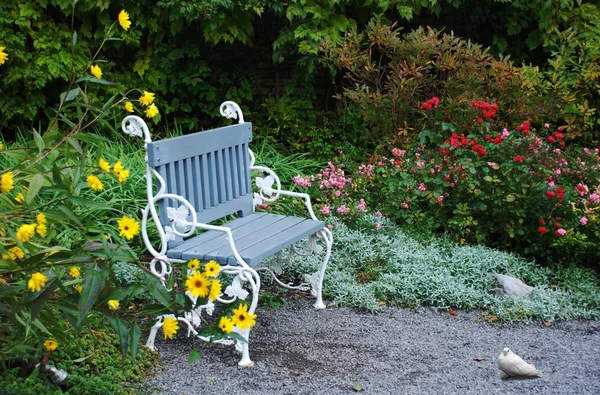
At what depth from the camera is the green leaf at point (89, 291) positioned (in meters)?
2.15

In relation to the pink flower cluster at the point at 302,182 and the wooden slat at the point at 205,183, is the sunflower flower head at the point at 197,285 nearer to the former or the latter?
the wooden slat at the point at 205,183

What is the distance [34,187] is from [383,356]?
203 centimetres

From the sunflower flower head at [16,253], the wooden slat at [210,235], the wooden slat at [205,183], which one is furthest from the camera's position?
the wooden slat at [205,183]

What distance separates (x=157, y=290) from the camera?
224 cm

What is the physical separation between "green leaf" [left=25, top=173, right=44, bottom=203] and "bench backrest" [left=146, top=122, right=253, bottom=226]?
1280mm

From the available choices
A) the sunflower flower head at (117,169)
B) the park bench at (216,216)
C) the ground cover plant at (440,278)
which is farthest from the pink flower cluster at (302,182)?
the sunflower flower head at (117,169)

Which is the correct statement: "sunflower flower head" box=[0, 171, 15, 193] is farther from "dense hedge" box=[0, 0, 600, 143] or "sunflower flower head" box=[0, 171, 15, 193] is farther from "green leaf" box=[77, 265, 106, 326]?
"dense hedge" box=[0, 0, 600, 143]

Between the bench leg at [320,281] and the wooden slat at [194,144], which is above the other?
the wooden slat at [194,144]

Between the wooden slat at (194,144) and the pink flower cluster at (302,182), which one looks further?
the pink flower cluster at (302,182)

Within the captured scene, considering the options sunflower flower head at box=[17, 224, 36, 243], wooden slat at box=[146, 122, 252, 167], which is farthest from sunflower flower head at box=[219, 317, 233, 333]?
wooden slat at box=[146, 122, 252, 167]

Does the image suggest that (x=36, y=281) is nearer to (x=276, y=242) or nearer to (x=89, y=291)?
(x=89, y=291)

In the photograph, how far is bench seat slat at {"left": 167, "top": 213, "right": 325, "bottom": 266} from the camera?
11.9ft

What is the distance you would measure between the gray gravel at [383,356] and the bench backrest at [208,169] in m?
0.67

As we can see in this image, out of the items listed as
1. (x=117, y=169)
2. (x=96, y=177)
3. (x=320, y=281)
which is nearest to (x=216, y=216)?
(x=320, y=281)
